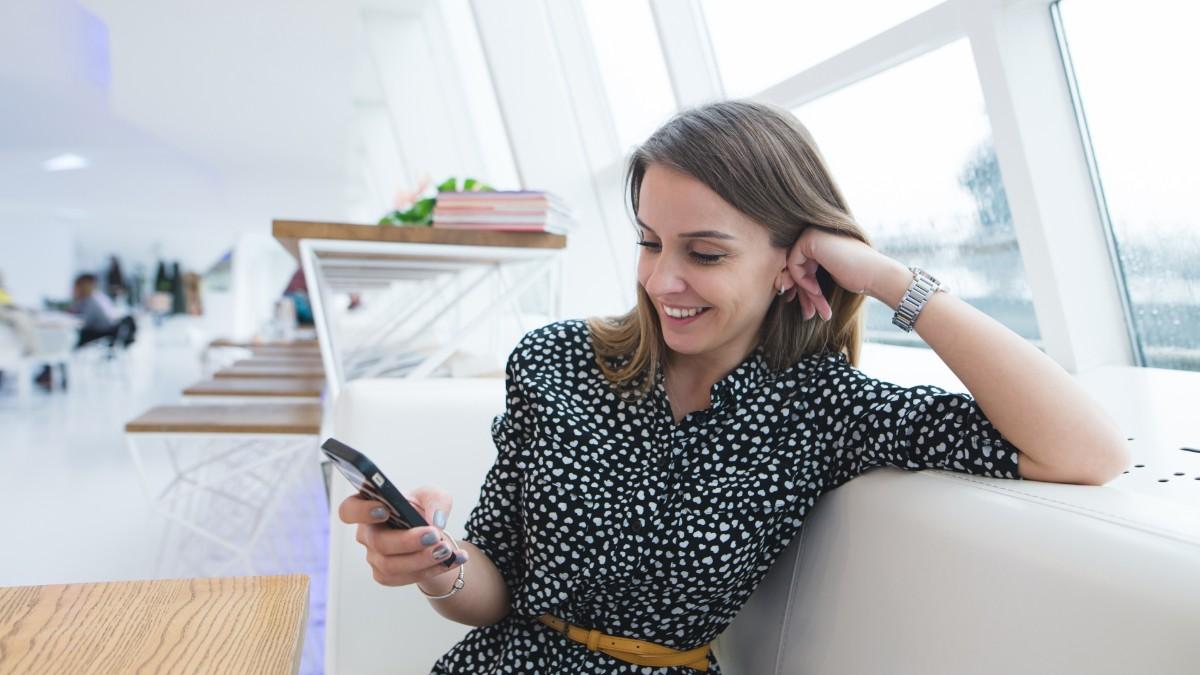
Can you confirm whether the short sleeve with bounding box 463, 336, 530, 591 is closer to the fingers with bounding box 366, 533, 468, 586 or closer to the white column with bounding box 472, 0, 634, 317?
the fingers with bounding box 366, 533, 468, 586

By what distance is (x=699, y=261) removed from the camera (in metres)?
1.03

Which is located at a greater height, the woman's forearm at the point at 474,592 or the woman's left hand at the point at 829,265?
the woman's left hand at the point at 829,265

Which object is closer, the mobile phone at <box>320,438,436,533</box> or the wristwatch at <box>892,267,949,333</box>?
the mobile phone at <box>320,438,436,533</box>

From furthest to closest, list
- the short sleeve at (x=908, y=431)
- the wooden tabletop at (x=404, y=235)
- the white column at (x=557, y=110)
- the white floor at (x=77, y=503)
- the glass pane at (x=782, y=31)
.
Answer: the white column at (x=557, y=110) → the white floor at (x=77, y=503) → the wooden tabletop at (x=404, y=235) → the glass pane at (x=782, y=31) → the short sleeve at (x=908, y=431)

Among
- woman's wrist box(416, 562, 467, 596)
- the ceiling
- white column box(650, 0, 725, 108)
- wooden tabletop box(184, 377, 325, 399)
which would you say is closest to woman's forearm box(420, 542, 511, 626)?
woman's wrist box(416, 562, 467, 596)

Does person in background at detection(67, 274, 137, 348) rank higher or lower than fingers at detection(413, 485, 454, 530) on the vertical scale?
higher

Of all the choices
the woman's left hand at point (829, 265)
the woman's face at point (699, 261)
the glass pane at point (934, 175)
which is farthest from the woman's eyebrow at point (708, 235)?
the glass pane at point (934, 175)

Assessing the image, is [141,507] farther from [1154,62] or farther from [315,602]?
[1154,62]

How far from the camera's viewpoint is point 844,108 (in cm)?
199

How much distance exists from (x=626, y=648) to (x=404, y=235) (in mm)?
1270

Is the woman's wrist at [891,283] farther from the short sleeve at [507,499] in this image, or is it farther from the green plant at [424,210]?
the green plant at [424,210]

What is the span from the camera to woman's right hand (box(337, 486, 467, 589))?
31.9 inches

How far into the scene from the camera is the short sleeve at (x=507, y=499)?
1.05 meters

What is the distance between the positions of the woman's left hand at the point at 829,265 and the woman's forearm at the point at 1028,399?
0.26 feet
